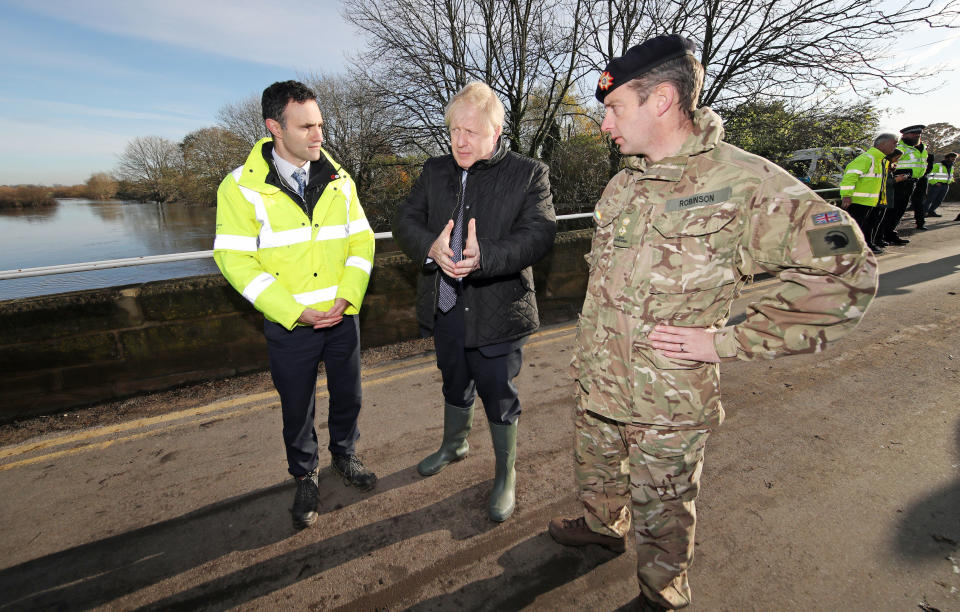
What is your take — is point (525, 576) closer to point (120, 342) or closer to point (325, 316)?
point (325, 316)

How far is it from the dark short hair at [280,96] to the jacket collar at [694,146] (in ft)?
5.47

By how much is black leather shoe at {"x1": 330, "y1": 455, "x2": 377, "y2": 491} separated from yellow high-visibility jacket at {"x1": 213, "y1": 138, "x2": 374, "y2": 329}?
0.95 metres

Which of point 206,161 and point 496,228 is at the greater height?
point 206,161

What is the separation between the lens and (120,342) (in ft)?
11.7

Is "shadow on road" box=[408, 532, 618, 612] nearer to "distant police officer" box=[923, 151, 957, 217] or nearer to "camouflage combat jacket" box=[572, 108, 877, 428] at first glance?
"camouflage combat jacket" box=[572, 108, 877, 428]

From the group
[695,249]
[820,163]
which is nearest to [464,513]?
[695,249]

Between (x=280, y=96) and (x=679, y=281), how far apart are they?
6.44 ft

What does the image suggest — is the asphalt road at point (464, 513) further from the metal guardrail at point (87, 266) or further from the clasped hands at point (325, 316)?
the metal guardrail at point (87, 266)

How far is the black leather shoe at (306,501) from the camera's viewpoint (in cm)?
232

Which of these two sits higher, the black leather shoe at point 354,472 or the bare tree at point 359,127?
the bare tree at point 359,127

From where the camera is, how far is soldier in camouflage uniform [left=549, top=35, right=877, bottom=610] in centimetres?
127

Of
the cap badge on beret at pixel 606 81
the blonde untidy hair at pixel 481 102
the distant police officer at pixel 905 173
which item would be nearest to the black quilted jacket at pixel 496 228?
the blonde untidy hair at pixel 481 102

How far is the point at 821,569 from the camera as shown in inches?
76.3

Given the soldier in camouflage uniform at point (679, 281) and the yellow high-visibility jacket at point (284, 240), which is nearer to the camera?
the soldier in camouflage uniform at point (679, 281)
